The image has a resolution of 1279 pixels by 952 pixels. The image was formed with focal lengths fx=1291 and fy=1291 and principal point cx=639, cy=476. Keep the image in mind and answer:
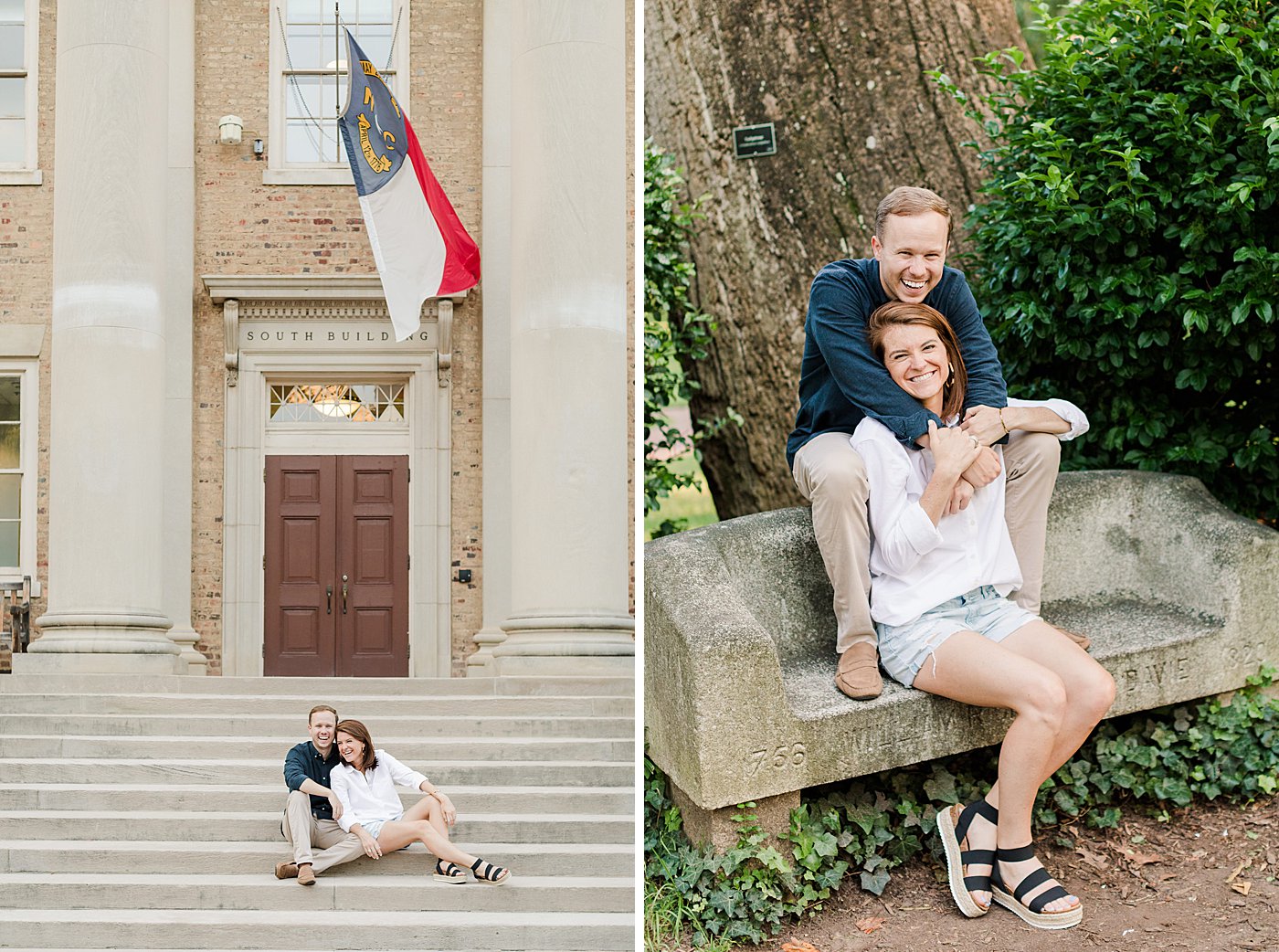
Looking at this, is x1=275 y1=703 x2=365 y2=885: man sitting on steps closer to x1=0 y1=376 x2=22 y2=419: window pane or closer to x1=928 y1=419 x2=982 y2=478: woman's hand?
x1=928 y1=419 x2=982 y2=478: woman's hand

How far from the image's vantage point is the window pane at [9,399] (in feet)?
43.1

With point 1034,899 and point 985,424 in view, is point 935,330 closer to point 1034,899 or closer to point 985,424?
point 985,424

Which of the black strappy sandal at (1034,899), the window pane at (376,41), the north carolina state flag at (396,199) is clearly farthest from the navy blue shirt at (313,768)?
the window pane at (376,41)

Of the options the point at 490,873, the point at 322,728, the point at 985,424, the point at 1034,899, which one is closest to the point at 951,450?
the point at 985,424

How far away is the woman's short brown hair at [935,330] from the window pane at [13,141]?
11560 millimetres

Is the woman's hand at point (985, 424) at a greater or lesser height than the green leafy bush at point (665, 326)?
lesser

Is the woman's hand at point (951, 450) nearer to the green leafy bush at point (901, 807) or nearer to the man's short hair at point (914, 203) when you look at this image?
the man's short hair at point (914, 203)

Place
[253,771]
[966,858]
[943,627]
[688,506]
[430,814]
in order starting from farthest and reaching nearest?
[688,506], [253,771], [430,814], [943,627], [966,858]

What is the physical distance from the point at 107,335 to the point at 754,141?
Answer: 6.23 m

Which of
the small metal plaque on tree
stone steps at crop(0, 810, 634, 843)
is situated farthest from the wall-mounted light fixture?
stone steps at crop(0, 810, 634, 843)

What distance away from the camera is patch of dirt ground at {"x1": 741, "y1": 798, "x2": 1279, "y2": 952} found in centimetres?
392

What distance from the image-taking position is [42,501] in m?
13.0

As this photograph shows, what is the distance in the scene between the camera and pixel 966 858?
406cm

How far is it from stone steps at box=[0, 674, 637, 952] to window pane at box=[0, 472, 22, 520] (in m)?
3.59
